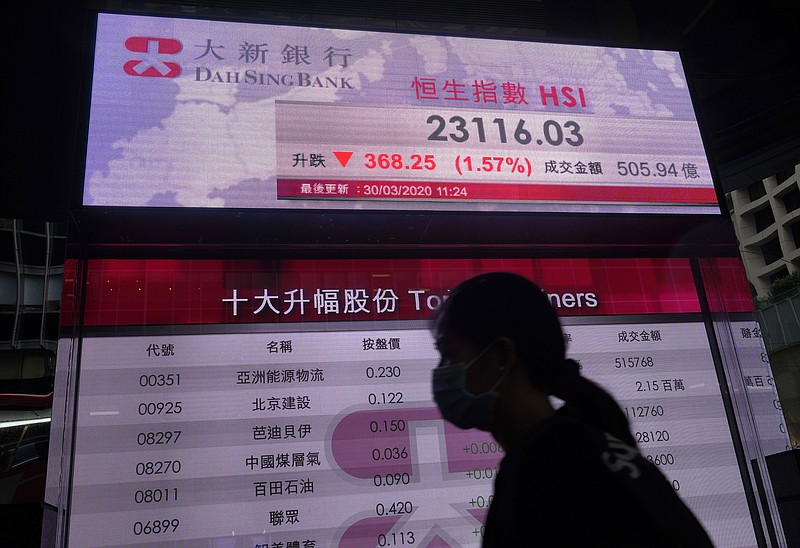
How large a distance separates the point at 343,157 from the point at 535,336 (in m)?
1.46

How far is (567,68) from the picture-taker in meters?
2.70

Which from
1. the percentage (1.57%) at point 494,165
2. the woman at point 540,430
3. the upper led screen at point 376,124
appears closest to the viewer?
the woman at point 540,430

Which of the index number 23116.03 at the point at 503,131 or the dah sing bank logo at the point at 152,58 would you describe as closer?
the dah sing bank logo at the point at 152,58

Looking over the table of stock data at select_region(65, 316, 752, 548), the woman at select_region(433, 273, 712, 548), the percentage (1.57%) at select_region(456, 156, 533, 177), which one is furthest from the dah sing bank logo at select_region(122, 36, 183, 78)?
the woman at select_region(433, 273, 712, 548)

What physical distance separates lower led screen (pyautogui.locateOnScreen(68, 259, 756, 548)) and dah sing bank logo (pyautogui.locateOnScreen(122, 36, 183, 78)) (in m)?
0.69

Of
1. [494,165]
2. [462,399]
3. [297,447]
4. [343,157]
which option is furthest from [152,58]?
[462,399]

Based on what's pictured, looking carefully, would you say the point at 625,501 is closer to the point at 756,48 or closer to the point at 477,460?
the point at 477,460

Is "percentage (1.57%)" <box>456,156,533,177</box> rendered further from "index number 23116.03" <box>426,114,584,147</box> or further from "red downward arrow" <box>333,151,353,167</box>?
"red downward arrow" <box>333,151,353,167</box>

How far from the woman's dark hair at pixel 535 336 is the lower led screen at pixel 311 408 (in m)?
1.21

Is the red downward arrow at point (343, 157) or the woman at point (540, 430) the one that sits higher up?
the red downward arrow at point (343, 157)

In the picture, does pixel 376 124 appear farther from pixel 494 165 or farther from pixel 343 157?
pixel 494 165

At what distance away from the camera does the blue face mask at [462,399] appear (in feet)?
3.59

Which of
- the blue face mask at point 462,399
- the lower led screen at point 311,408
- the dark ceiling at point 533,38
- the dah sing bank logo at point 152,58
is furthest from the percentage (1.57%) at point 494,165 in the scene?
the blue face mask at point 462,399

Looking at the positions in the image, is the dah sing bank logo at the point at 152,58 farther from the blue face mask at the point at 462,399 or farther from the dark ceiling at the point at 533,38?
the blue face mask at the point at 462,399
